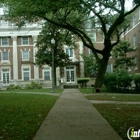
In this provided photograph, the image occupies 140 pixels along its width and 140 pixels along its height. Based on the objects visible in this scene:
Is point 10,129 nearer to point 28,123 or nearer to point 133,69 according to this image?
point 28,123

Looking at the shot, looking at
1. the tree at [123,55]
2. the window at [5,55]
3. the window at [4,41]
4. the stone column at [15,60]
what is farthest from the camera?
the window at [4,41]

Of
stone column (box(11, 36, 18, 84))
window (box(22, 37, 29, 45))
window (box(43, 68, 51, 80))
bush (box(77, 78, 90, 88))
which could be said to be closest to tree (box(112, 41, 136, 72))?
bush (box(77, 78, 90, 88))

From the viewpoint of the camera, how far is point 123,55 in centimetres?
3666

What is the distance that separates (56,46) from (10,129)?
29.9 meters

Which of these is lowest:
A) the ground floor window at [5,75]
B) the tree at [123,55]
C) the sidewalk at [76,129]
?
the sidewalk at [76,129]

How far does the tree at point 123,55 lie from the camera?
35844 millimetres

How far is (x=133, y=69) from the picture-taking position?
1542 inches

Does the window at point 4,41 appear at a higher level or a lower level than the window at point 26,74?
higher

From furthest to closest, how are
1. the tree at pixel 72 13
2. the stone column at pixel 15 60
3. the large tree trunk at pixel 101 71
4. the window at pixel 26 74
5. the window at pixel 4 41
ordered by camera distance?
the window at pixel 4 41 < the window at pixel 26 74 < the stone column at pixel 15 60 < the large tree trunk at pixel 101 71 < the tree at pixel 72 13

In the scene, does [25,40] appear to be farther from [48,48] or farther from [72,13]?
[72,13]

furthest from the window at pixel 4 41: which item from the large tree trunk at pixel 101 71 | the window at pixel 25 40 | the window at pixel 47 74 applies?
the large tree trunk at pixel 101 71

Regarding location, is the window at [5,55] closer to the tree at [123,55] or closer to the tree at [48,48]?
the tree at [48,48]

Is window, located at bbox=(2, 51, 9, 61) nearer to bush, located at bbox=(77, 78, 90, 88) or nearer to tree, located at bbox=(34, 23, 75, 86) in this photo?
tree, located at bbox=(34, 23, 75, 86)

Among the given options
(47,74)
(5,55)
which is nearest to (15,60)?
(5,55)
